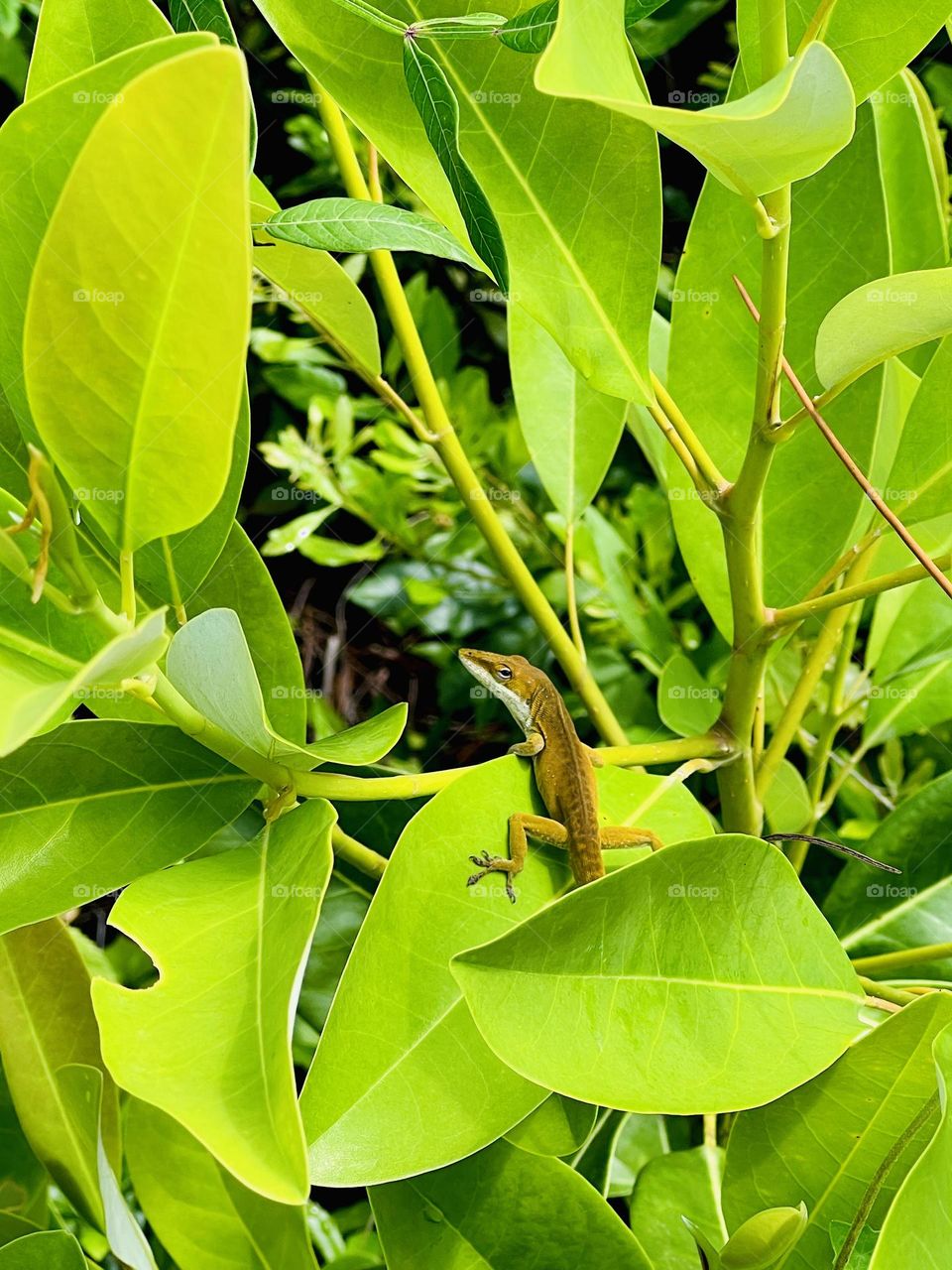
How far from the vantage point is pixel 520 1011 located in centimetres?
59

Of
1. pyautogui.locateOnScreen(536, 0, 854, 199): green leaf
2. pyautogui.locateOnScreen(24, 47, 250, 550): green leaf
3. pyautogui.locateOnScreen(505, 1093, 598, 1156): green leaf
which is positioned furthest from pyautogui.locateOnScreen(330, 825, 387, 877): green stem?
pyautogui.locateOnScreen(536, 0, 854, 199): green leaf

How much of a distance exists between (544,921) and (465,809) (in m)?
0.14

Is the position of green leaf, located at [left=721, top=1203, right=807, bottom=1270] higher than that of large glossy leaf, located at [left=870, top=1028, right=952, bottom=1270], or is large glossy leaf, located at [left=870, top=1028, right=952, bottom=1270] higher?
large glossy leaf, located at [left=870, top=1028, right=952, bottom=1270]

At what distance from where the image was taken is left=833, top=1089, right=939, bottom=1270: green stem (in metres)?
0.64

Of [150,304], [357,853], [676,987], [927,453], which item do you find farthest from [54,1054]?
[927,453]

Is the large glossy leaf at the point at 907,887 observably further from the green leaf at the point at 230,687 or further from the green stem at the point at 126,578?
the green stem at the point at 126,578

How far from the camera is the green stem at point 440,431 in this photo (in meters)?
0.92

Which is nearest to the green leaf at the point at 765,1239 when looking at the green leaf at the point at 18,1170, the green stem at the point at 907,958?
the green stem at the point at 907,958

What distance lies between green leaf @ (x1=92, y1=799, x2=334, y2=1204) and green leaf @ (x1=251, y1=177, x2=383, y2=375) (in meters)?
0.41

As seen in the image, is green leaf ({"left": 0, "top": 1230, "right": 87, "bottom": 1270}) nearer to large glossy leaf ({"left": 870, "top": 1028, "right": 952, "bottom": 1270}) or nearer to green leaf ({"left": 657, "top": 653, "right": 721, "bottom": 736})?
large glossy leaf ({"left": 870, "top": 1028, "right": 952, "bottom": 1270})

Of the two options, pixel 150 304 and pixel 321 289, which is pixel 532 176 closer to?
pixel 321 289

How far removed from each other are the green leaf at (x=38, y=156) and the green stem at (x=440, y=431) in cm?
34

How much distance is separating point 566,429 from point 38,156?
608 mm

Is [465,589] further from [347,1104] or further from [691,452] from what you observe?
[347,1104]
